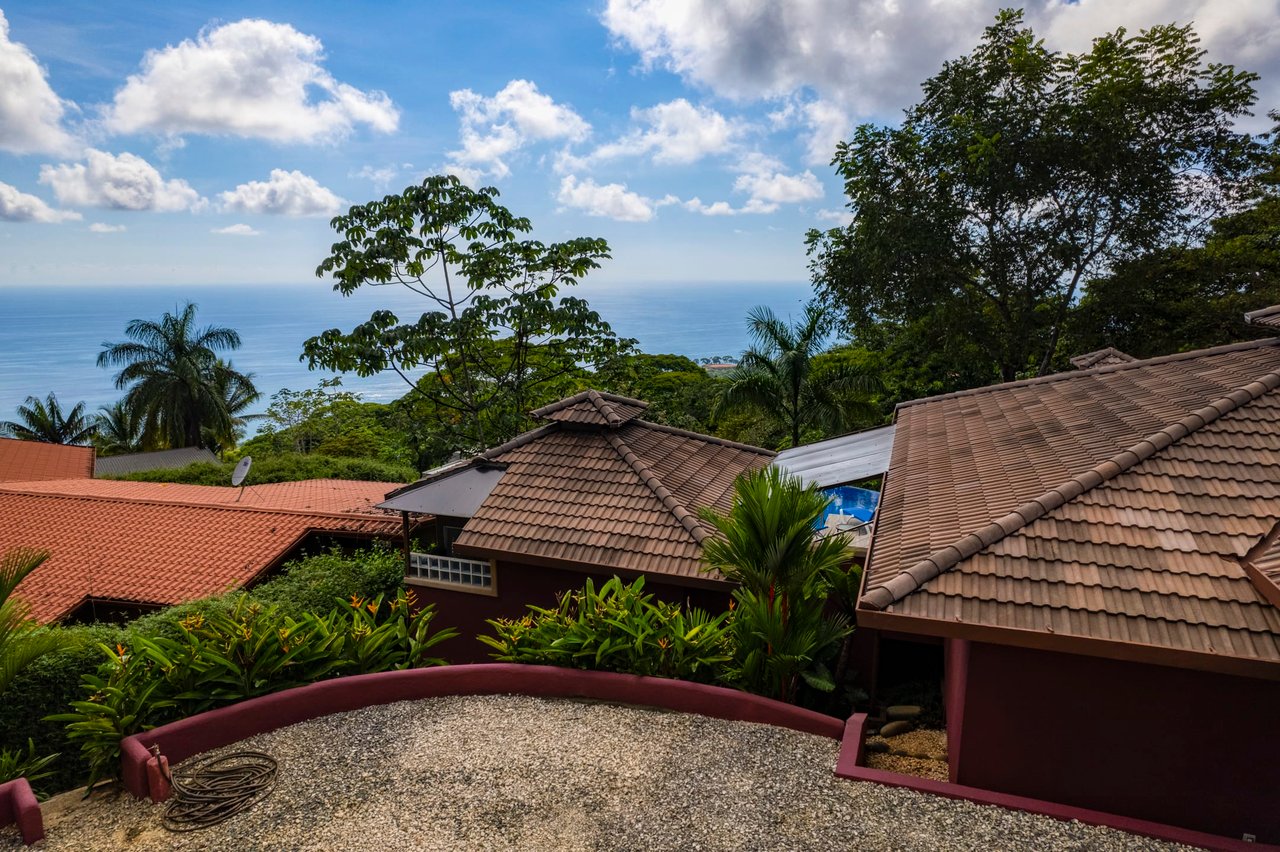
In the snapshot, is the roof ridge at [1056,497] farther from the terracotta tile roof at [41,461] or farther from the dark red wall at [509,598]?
the terracotta tile roof at [41,461]

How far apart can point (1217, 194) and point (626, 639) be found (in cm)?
2037

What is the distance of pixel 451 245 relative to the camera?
1791cm

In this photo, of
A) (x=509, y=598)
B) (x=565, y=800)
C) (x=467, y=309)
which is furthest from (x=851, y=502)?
(x=467, y=309)

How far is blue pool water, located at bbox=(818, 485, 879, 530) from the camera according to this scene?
30.9 feet

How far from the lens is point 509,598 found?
1027 centimetres

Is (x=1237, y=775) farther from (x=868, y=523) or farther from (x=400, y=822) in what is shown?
(x=400, y=822)

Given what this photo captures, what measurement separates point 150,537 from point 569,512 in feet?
33.1

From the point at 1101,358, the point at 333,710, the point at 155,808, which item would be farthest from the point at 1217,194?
the point at 155,808

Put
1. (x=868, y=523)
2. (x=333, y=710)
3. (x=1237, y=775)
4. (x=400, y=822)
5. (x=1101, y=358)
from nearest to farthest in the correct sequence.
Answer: (x=1237, y=775) < (x=400, y=822) < (x=333, y=710) < (x=868, y=523) < (x=1101, y=358)

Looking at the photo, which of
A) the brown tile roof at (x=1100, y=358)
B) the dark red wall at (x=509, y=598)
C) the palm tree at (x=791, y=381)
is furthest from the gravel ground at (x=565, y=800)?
the palm tree at (x=791, y=381)

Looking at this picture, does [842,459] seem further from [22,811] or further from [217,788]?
[22,811]

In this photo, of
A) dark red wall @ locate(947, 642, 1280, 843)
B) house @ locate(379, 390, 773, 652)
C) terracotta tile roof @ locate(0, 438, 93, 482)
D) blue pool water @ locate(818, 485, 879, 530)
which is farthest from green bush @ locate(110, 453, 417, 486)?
dark red wall @ locate(947, 642, 1280, 843)

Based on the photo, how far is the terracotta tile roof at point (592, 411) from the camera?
11.8 metres

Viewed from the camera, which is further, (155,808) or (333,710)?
(333,710)
